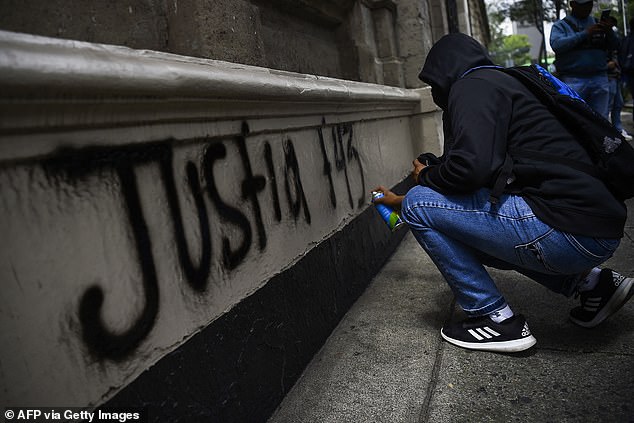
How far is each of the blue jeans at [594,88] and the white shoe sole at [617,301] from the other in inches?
134

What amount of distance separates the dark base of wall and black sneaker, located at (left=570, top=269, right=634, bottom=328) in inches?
46.6

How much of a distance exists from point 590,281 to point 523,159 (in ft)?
2.62

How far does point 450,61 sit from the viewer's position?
2.05 metres

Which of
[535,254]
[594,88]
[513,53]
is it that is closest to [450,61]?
[535,254]

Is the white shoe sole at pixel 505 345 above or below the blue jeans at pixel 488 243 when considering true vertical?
below

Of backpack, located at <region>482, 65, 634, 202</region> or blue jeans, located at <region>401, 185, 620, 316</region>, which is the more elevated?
backpack, located at <region>482, 65, 634, 202</region>

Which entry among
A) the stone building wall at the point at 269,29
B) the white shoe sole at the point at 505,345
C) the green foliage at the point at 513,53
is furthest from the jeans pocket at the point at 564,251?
the green foliage at the point at 513,53

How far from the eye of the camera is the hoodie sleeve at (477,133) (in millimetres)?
1729

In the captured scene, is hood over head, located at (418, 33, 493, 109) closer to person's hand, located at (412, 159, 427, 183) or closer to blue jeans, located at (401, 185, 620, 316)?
person's hand, located at (412, 159, 427, 183)

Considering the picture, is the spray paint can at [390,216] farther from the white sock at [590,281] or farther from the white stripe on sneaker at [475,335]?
the white sock at [590,281]

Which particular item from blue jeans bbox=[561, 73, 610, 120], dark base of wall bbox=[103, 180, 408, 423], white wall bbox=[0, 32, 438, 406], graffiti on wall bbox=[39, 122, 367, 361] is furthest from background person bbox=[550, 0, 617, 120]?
white wall bbox=[0, 32, 438, 406]

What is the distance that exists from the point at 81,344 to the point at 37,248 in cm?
25

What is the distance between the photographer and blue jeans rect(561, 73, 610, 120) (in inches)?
188

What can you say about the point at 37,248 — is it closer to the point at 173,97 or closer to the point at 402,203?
the point at 173,97
